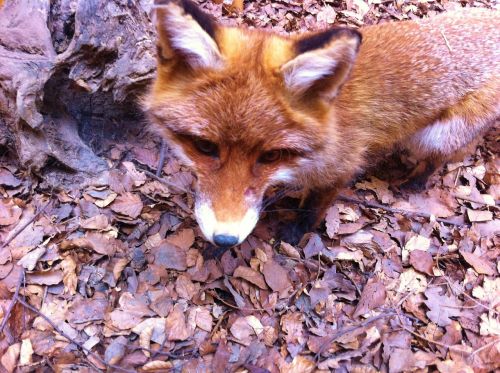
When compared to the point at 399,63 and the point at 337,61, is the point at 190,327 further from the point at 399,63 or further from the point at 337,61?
the point at 399,63

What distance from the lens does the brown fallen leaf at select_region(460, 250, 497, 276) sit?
137 inches

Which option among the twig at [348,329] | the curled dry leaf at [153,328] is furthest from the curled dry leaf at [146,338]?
the twig at [348,329]

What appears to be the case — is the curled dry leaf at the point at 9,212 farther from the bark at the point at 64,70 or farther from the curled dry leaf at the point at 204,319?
the curled dry leaf at the point at 204,319

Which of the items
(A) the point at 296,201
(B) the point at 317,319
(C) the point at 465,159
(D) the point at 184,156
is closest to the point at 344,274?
(B) the point at 317,319

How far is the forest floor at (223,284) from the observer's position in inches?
108

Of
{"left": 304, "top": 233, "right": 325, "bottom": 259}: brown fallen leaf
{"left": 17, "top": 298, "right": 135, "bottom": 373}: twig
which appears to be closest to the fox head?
{"left": 17, "top": 298, "right": 135, "bottom": 373}: twig

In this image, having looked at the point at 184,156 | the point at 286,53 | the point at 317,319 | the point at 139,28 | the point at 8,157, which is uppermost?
the point at 286,53

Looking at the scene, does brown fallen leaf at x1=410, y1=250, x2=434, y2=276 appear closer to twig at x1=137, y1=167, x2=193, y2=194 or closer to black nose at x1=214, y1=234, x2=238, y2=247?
black nose at x1=214, y1=234, x2=238, y2=247

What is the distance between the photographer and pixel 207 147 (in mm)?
2381

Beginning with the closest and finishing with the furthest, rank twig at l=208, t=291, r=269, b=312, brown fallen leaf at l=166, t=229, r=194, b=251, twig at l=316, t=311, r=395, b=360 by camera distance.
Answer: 1. twig at l=316, t=311, r=395, b=360
2. twig at l=208, t=291, r=269, b=312
3. brown fallen leaf at l=166, t=229, r=194, b=251

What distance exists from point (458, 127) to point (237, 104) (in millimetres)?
2386

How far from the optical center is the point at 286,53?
2.39m

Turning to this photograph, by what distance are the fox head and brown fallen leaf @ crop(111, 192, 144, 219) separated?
111cm

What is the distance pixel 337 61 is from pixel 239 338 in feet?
6.43
